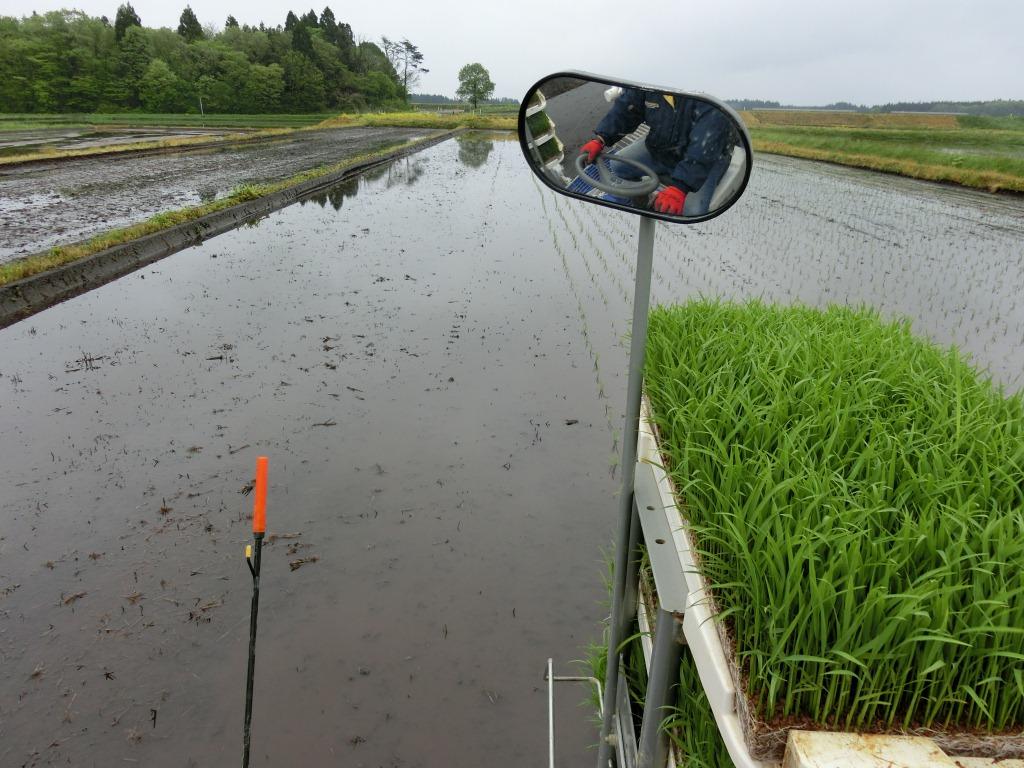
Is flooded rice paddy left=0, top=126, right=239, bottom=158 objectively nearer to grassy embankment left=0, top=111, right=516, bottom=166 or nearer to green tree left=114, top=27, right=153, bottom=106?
grassy embankment left=0, top=111, right=516, bottom=166

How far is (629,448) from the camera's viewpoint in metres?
1.51

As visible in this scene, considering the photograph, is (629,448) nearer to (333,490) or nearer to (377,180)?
(333,490)

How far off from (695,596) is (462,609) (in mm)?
1832

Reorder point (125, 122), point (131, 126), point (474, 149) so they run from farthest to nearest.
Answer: point (125, 122) → point (131, 126) → point (474, 149)

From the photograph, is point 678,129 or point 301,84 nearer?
point 678,129

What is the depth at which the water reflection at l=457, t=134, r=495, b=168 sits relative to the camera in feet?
83.4

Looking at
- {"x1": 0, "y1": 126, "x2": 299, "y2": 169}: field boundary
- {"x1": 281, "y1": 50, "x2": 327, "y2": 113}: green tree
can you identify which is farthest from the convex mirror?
{"x1": 281, "y1": 50, "x2": 327, "y2": 113}: green tree

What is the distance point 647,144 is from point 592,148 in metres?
0.11

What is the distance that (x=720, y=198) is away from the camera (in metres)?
1.18

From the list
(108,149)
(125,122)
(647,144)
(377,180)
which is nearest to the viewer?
(647,144)

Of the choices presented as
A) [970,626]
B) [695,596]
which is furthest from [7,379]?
[970,626]

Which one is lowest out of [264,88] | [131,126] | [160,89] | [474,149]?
[474,149]

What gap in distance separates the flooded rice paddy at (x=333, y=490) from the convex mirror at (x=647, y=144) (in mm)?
2079

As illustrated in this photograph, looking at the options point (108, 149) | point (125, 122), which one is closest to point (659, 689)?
point (108, 149)
